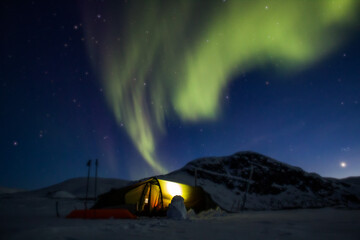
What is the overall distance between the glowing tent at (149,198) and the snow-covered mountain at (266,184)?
1347 inches

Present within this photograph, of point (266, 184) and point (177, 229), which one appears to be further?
point (266, 184)

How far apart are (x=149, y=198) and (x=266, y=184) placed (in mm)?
67106

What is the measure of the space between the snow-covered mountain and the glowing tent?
34.2 meters

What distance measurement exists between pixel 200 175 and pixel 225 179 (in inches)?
337

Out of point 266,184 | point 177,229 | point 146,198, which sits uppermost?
point 146,198

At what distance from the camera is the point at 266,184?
70.6 meters

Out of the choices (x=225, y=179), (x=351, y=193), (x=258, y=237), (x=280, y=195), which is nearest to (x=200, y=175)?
(x=225, y=179)

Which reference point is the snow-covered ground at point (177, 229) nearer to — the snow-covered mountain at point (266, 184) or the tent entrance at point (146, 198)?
the tent entrance at point (146, 198)

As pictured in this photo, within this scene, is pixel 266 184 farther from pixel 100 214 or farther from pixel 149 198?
pixel 100 214

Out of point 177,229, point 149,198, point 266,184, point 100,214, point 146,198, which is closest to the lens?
point 177,229

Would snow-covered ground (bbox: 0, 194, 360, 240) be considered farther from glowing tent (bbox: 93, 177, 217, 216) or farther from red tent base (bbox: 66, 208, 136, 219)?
glowing tent (bbox: 93, 177, 217, 216)

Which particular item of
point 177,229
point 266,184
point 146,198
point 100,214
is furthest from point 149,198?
point 266,184

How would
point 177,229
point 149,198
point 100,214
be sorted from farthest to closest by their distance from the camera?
point 149,198 → point 100,214 → point 177,229

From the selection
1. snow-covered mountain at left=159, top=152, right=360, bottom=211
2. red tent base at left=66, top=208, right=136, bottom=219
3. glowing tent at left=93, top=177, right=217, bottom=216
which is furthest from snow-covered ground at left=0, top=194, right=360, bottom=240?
snow-covered mountain at left=159, top=152, right=360, bottom=211
